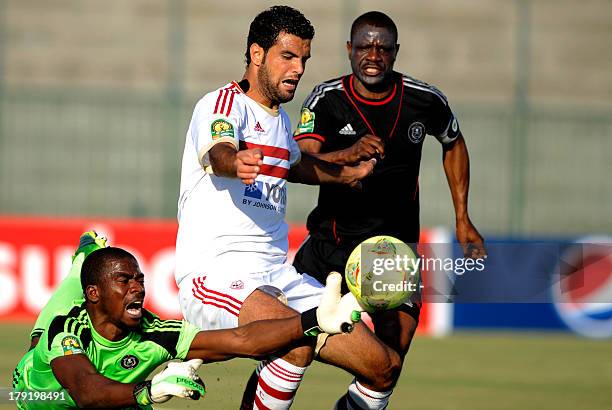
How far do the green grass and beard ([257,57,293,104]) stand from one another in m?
2.64

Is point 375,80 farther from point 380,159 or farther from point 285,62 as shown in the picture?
point 285,62

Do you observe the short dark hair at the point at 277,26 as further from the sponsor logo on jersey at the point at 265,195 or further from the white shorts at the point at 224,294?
the white shorts at the point at 224,294

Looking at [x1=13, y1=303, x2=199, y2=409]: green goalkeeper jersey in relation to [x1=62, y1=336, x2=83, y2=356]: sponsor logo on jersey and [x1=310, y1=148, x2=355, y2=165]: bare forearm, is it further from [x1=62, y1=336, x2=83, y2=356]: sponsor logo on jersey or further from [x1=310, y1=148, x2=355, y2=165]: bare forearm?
[x1=310, y1=148, x2=355, y2=165]: bare forearm

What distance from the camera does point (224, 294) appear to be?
6.62m

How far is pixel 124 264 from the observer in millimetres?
6434

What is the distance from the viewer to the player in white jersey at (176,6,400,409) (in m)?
6.63

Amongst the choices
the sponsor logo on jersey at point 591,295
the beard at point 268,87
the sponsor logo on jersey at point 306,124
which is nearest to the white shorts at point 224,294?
the beard at point 268,87

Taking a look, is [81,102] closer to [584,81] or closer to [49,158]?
[49,158]

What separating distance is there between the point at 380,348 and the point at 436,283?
117 centimetres

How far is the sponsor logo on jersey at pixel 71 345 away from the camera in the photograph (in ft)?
20.5

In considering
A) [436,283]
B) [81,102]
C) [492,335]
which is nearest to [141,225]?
[81,102]

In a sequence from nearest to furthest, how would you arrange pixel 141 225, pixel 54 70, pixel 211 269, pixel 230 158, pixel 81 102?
pixel 230 158 → pixel 211 269 → pixel 141 225 → pixel 81 102 → pixel 54 70

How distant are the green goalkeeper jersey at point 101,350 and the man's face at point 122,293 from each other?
7.5 inches

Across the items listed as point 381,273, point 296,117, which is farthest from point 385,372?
point 296,117
